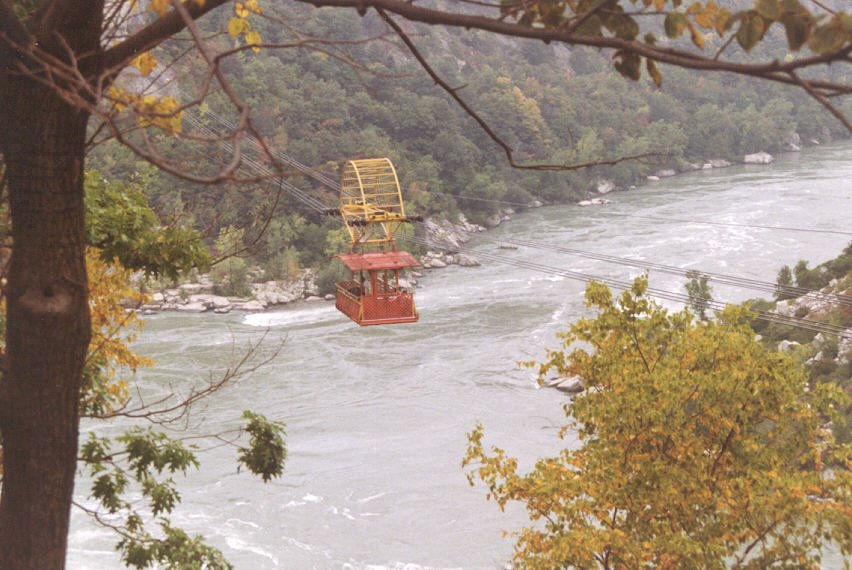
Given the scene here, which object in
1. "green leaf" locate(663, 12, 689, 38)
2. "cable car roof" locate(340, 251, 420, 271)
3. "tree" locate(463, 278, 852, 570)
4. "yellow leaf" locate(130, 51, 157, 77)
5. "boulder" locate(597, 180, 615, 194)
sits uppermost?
"yellow leaf" locate(130, 51, 157, 77)

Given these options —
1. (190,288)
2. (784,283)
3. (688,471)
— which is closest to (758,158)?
(784,283)

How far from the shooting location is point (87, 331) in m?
1.37

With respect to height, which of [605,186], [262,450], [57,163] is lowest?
[262,450]

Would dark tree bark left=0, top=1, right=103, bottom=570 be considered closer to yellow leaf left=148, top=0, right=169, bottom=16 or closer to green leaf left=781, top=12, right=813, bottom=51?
yellow leaf left=148, top=0, right=169, bottom=16

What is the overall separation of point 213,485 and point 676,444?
7473mm

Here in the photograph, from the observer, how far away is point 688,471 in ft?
17.9

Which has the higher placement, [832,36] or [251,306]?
[832,36]

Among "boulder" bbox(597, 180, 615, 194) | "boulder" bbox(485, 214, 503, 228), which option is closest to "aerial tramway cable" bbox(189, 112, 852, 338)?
"boulder" bbox(485, 214, 503, 228)

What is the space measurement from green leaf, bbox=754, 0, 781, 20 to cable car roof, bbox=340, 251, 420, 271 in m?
10.2

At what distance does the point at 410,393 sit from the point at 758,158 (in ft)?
97.4

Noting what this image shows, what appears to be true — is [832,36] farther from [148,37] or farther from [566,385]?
[566,385]

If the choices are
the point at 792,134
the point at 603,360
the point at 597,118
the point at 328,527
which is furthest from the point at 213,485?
the point at 792,134

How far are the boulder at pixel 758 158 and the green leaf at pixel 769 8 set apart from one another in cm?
4179

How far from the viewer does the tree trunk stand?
1260mm
